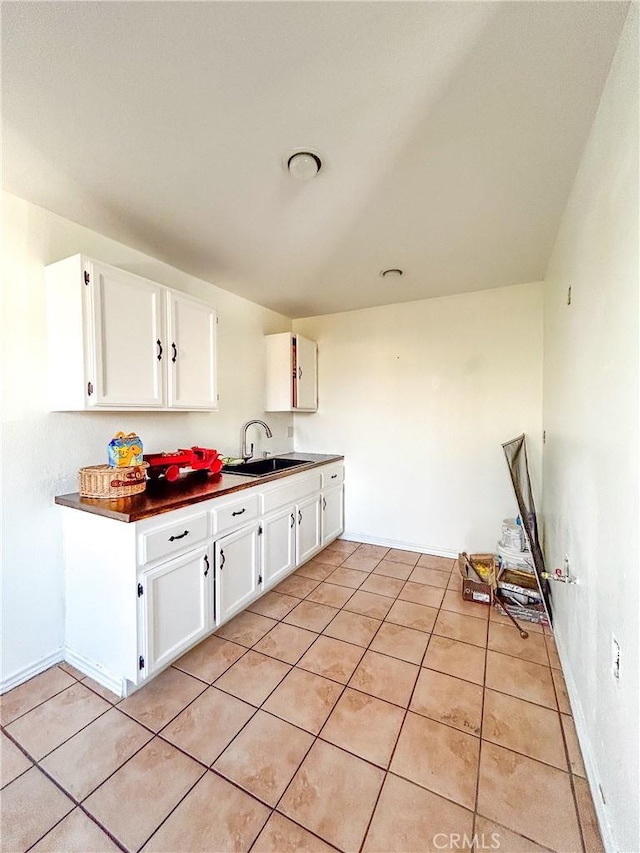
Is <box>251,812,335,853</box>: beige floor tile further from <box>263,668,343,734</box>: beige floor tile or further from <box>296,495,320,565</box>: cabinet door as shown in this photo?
<box>296,495,320,565</box>: cabinet door

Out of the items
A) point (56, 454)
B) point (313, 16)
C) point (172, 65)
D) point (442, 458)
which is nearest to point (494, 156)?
point (313, 16)

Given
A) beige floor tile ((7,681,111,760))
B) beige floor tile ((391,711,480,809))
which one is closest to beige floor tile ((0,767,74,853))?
beige floor tile ((7,681,111,760))

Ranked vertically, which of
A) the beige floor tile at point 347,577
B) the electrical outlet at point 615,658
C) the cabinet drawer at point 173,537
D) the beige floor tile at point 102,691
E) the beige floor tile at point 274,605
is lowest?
the beige floor tile at point 102,691

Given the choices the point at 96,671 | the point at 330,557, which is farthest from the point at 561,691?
the point at 96,671

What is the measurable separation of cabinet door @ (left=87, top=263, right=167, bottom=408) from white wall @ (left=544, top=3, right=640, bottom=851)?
208 cm

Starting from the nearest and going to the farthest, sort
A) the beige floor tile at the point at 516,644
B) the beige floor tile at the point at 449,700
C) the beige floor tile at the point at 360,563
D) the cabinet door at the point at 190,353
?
the beige floor tile at the point at 449,700 → the beige floor tile at the point at 516,644 → the cabinet door at the point at 190,353 → the beige floor tile at the point at 360,563

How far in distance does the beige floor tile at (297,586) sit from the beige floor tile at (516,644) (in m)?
1.22

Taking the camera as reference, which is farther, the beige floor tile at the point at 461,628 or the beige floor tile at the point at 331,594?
the beige floor tile at the point at 331,594

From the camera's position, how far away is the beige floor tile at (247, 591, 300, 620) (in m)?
2.31

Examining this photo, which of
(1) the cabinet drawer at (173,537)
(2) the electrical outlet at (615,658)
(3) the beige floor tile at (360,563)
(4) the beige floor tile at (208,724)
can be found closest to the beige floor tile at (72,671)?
(4) the beige floor tile at (208,724)

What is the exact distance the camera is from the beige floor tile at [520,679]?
64.4 inches

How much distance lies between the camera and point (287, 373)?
330 centimetres

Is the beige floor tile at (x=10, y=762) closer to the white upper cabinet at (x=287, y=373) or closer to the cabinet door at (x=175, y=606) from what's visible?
the cabinet door at (x=175, y=606)

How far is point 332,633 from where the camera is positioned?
6.89ft
